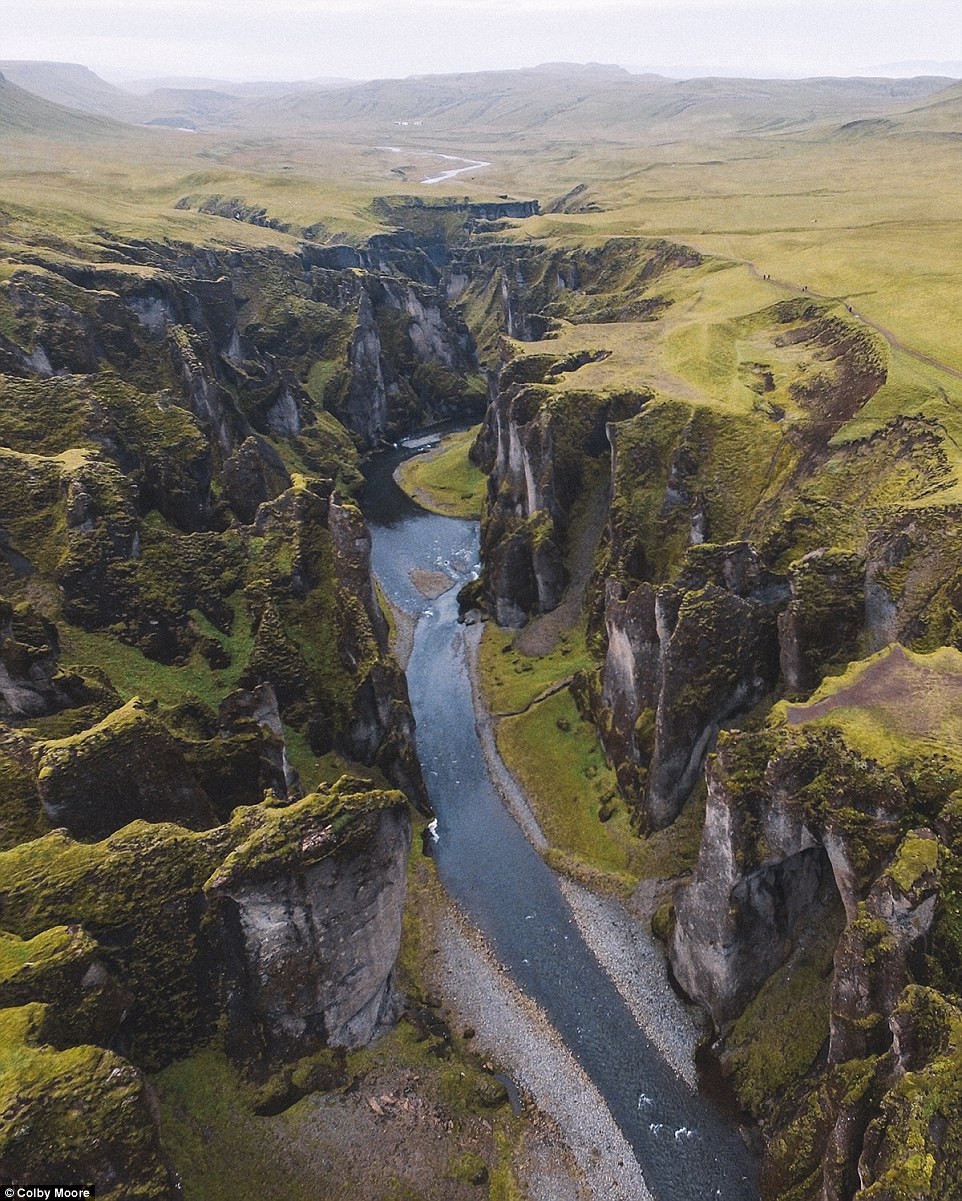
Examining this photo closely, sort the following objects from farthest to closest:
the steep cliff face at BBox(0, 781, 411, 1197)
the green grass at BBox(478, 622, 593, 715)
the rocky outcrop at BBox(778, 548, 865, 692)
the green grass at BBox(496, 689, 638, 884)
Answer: the green grass at BBox(478, 622, 593, 715), the green grass at BBox(496, 689, 638, 884), the rocky outcrop at BBox(778, 548, 865, 692), the steep cliff face at BBox(0, 781, 411, 1197)

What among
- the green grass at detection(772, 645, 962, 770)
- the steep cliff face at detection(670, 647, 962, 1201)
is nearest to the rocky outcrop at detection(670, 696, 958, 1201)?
the steep cliff face at detection(670, 647, 962, 1201)

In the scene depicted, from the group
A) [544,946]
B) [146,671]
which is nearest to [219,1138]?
[544,946]

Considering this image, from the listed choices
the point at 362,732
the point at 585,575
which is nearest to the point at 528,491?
the point at 585,575

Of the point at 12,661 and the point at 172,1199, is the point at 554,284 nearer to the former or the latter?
the point at 12,661

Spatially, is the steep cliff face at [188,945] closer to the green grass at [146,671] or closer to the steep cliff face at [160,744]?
the steep cliff face at [160,744]

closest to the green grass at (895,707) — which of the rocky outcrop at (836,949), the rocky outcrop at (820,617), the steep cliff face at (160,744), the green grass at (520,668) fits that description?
the rocky outcrop at (836,949)

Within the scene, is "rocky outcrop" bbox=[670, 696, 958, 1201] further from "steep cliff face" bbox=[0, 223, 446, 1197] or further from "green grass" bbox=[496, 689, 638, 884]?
"steep cliff face" bbox=[0, 223, 446, 1197]
